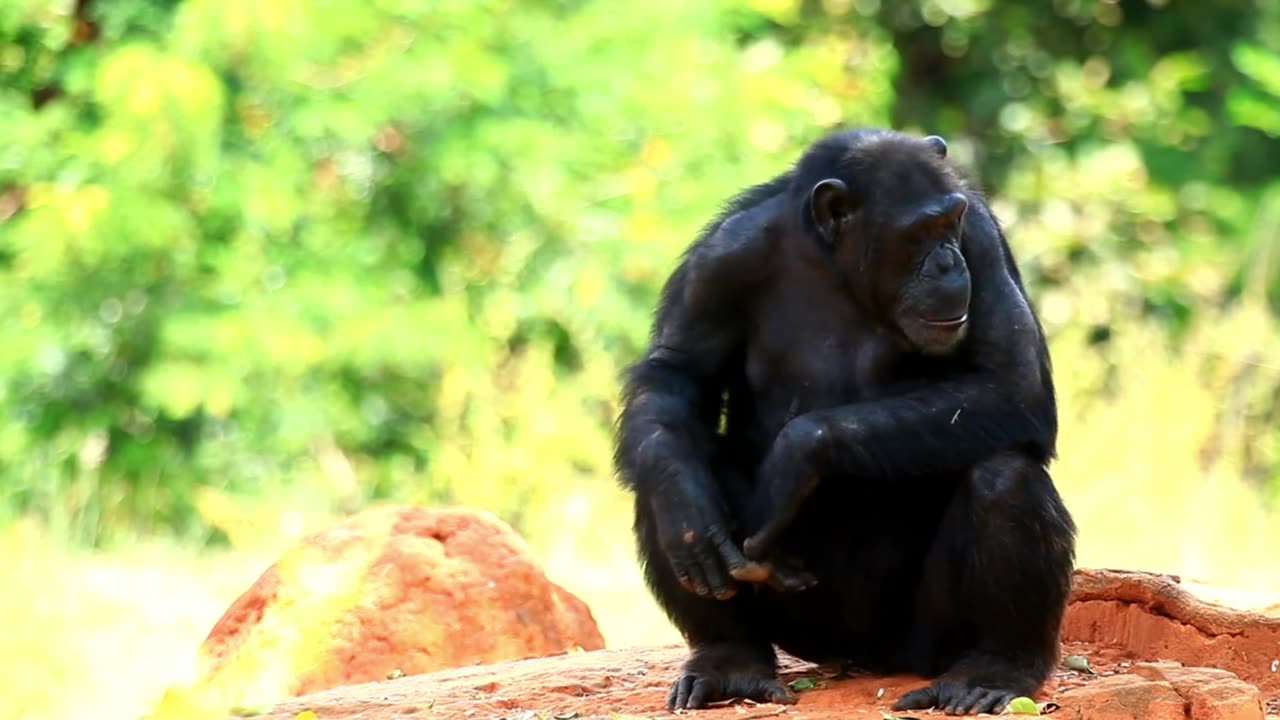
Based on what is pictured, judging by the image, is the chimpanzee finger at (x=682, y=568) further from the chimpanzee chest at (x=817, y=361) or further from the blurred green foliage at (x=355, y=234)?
the blurred green foliage at (x=355, y=234)

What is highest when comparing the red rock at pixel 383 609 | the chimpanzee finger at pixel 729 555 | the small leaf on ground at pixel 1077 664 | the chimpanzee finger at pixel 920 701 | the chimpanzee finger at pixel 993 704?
the chimpanzee finger at pixel 729 555

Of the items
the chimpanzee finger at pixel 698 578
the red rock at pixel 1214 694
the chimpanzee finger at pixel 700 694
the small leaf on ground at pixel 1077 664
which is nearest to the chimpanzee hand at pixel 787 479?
the chimpanzee finger at pixel 698 578

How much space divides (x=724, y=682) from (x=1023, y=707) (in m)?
0.86

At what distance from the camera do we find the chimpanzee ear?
5.18 metres

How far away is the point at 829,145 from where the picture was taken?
211 inches

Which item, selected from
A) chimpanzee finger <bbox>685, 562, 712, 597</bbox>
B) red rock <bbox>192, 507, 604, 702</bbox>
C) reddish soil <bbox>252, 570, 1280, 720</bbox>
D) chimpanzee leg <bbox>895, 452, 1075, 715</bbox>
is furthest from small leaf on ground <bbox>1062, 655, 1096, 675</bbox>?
A: red rock <bbox>192, 507, 604, 702</bbox>

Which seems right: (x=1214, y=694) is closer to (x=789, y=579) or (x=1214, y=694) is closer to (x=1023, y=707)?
(x=1023, y=707)

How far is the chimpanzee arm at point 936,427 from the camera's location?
4922mm

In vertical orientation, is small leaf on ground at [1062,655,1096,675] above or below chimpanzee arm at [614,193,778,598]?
below

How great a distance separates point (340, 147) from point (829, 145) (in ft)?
25.9

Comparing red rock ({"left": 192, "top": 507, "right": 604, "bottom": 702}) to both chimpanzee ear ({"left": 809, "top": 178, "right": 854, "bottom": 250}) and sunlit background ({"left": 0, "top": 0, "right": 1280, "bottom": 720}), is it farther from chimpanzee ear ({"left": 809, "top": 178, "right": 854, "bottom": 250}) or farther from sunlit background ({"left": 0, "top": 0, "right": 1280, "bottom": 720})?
sunlit background ({"left": 0, "top": 0, "right": 1280, "bottom": 720})

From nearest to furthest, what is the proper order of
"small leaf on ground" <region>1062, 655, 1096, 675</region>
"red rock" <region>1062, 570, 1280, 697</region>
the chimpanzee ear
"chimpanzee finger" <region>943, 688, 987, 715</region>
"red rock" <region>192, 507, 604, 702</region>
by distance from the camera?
1. "chimpanzee finger" <region>943, 688, 987, 715</region>
2. the chimpanzee ear
3. "small leaf on ground" <region>1062, 655, 1096, 675</region>
4. "red rock" <region>1062, 570, 1280, 697</region>
5. "red rock" <region>192, 507, 604, 702</region>

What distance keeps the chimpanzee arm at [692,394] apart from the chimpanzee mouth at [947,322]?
602 millimetres

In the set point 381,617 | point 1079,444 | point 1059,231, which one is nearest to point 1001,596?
point 381,617
